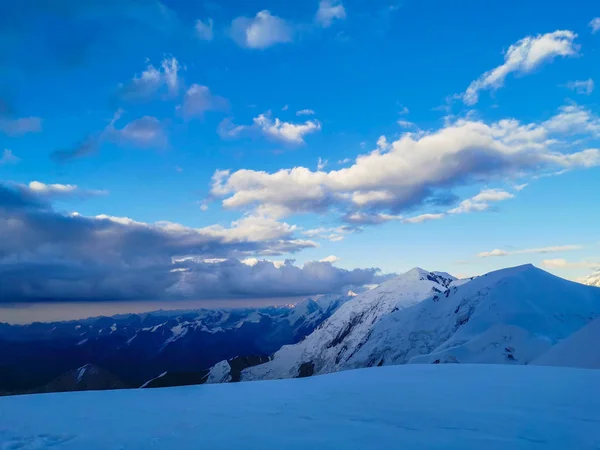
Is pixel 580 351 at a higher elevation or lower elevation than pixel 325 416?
lower

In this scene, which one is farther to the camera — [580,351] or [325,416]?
[580,351]

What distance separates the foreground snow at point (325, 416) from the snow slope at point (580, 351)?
124 feet

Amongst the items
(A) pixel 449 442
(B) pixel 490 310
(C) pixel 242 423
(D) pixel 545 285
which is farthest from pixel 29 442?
(D) pixel 545 285

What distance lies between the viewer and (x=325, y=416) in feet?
36.2

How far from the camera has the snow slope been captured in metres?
47.8

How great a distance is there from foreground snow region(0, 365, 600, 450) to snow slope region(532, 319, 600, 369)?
3778 centimetres

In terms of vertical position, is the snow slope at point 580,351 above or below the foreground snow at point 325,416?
below

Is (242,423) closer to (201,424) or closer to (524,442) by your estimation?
(201,424)

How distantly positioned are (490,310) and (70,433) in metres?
137

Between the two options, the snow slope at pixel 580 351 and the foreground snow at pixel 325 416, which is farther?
the snow slope at pixel 580 351

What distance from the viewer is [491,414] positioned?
431 inches

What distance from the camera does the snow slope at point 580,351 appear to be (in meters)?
47.8

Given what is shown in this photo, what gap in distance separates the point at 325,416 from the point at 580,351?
54.0 meters

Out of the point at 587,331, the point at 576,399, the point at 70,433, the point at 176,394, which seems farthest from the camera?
the point at 587,331
